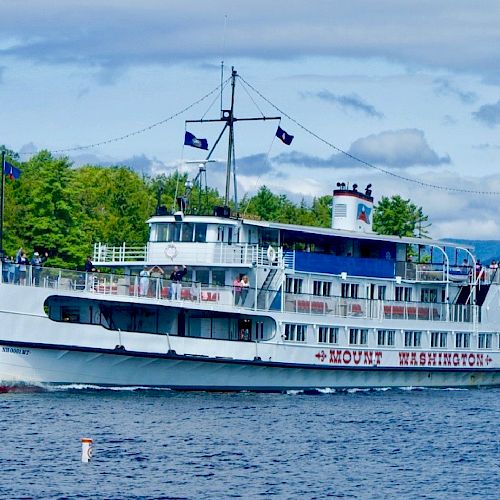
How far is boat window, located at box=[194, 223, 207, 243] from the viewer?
196 ft

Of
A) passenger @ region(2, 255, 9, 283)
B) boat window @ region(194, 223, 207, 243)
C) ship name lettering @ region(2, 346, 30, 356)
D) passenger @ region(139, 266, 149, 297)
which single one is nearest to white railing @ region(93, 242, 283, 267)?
boat window @ region(194, 223, 207, 243)

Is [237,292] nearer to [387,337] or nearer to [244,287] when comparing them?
[244,287]

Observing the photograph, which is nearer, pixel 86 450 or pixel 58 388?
pixel 86 450

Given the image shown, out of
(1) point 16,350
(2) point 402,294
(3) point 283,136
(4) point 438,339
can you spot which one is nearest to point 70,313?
(1) point 16,350

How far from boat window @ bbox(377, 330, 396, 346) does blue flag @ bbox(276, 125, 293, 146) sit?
30.5ft

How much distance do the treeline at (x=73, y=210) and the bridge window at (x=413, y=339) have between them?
611 inches

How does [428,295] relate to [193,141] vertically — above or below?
below

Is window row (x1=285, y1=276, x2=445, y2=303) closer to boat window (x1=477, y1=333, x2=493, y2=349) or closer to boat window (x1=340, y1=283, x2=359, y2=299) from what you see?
boat window (x1=340, y1=283, x2=359, y2=299)

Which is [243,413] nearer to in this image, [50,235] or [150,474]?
[150,474]

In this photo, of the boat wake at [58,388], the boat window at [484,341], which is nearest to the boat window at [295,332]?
the boat wake at [58,388]

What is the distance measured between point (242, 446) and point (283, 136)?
68.6ft

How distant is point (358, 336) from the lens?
62625 millimetres

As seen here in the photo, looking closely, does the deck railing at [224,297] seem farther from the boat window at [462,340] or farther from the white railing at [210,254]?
the white railing at [210,254]

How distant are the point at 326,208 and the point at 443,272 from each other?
72259mm
